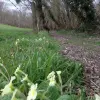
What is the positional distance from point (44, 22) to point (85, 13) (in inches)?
180

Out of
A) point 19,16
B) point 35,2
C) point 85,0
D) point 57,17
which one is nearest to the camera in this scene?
point 85,0

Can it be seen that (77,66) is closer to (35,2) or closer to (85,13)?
(85,13)

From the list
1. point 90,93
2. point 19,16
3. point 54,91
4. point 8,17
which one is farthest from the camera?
point 8,17

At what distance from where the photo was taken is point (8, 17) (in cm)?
3981

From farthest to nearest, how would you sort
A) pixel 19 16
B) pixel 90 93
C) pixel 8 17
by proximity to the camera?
1. pixel 8 17
2. pixel 19 16
3. pixel 90 93

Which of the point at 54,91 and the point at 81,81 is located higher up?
the point at 54,91

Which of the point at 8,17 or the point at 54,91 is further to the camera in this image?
the point at 8,17

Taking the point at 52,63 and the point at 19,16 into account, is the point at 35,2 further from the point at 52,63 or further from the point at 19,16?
the point at 52,63

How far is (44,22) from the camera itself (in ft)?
73.9

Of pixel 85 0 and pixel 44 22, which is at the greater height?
pixel 85 0

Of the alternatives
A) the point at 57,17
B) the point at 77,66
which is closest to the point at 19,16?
the point at 57,17

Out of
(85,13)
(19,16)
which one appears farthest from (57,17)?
(19,16)

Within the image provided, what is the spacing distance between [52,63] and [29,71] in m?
0.46

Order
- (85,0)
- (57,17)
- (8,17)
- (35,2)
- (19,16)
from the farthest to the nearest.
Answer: (8,17) < (19,16) < (57,17) < (35,2) < (85,0)
